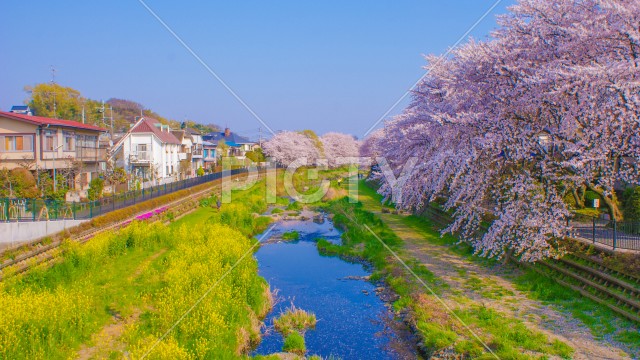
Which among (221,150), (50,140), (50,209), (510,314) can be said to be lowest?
(510,314)

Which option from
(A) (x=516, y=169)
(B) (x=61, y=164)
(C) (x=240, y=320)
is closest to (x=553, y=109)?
(A) (x=516, y=169)

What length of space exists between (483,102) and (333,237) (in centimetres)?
1513

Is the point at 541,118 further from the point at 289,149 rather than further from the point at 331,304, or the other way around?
the point at 289,149

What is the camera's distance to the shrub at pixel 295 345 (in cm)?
1211

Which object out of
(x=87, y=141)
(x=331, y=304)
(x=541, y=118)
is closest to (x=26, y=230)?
(x=331, y=304)

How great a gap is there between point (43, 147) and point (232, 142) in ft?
232

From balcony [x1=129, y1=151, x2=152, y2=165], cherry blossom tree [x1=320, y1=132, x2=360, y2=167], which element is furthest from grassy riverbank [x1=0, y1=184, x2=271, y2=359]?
cherry blossom tree [x1=320, y1=132, x2=360, y2=167]

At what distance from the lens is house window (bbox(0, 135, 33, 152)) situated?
27984mm

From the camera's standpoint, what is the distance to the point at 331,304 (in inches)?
643

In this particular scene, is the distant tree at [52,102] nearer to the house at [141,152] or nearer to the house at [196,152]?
the house at [196,152]

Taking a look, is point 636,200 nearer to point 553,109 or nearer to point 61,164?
point 553,109

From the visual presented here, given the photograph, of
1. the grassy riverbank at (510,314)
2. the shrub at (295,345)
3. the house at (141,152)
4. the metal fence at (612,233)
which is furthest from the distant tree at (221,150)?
the shrub at (295,345)

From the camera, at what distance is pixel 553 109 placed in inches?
567

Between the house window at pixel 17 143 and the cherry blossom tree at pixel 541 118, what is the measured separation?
917 inches
